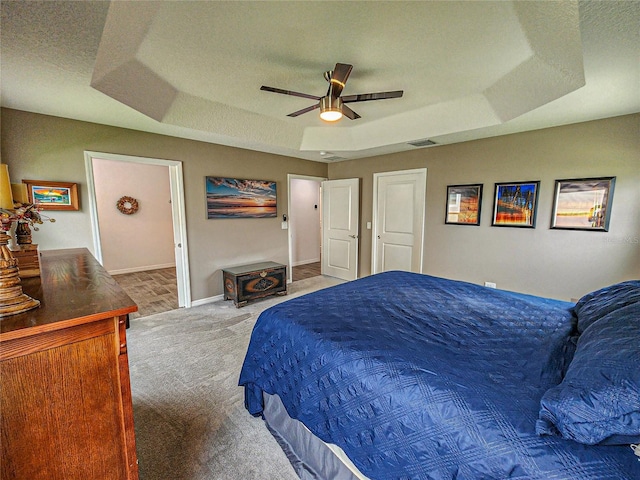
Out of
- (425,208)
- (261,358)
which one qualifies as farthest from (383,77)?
(261,358)

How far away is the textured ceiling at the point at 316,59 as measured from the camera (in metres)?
1.58

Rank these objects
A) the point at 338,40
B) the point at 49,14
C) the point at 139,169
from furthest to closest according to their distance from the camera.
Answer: the point at 139,169 < the point at 338,40 < the point at 49,14

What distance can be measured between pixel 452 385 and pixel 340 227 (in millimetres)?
4372

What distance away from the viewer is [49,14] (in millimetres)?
1414

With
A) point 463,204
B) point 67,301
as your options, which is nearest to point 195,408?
point 67,301

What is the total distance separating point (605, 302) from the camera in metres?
1.44

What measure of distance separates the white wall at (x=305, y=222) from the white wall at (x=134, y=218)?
2.88m

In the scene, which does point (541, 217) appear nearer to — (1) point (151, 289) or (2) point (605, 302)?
(2) point (605, 302)

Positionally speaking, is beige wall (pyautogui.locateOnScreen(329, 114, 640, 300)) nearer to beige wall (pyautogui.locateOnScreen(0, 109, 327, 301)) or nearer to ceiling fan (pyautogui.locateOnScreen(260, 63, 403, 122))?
ceiling fan (pyautogui.locateOnScreen(260, 63, 403, 122))

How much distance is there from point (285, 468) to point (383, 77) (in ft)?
9.84

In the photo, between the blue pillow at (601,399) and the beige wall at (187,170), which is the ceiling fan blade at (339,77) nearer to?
the blue pillow at (601,399)

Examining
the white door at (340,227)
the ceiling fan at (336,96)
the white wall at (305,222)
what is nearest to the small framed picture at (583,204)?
the ceiling fan at (336,96)

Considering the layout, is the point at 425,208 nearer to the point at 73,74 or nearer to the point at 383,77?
the point at 383,77

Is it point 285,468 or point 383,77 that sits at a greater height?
point 383,77
